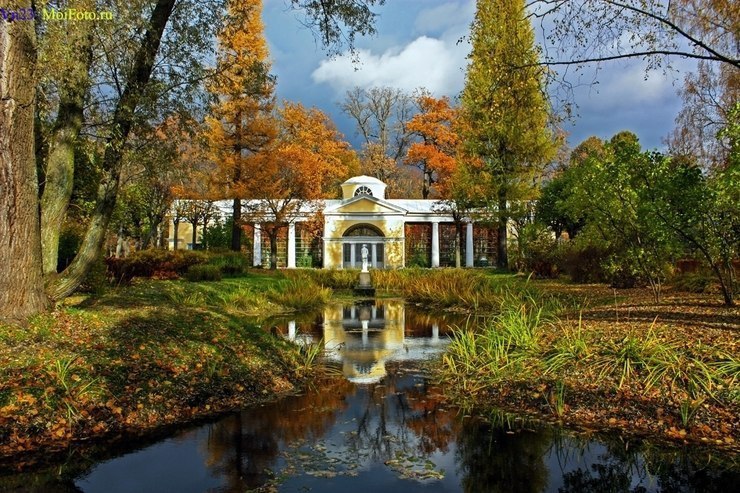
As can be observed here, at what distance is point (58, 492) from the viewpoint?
4070mm

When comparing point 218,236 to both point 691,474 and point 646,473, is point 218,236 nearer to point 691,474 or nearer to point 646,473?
point 646,473

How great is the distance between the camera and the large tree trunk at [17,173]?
21.4 ft

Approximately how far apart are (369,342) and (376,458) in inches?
251

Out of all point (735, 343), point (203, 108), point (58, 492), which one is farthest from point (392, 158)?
point (58, 492)

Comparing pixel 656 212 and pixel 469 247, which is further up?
pixel 469 247

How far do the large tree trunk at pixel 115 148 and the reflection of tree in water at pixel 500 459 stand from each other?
6397 millimetres

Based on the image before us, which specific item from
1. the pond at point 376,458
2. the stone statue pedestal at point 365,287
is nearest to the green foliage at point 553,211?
the stone statue pedestal at point 365,287

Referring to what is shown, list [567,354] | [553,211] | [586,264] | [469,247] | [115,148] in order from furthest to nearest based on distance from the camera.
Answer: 1. [469,247]
2. [553,211]
3. [586,264]
4. [115,148]
5. [567,354]

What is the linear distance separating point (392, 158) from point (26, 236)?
1697 inches

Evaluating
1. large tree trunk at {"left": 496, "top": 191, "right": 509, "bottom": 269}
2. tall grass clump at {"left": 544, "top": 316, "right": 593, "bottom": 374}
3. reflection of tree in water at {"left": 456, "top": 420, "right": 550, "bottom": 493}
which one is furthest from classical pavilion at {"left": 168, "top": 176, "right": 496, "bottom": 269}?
reflection of tree in water at {"left": 456, "top": 420, "right": 550, "bottom": 493}

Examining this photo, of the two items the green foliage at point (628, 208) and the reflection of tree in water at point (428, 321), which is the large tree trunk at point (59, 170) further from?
the green foliage at point (628, 208)

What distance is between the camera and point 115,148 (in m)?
8.56

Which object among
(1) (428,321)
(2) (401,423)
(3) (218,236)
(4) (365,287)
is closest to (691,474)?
(2) (401,423)

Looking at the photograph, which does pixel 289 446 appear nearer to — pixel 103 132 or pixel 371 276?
pixel 103 132
